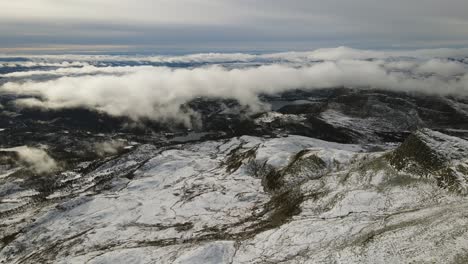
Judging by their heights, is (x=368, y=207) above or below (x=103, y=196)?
above

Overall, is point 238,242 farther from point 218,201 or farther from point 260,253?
point 218,201

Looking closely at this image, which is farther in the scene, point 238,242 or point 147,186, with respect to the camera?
point 147,186

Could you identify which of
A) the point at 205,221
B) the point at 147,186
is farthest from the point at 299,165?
the point at 147,186

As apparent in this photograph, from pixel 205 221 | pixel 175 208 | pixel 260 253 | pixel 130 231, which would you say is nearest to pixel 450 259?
pixel 260 253

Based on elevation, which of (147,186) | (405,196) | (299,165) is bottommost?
(147,186)

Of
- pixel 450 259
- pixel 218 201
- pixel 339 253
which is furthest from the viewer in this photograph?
pixel 218 201

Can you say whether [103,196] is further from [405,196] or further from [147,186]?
[405,196]

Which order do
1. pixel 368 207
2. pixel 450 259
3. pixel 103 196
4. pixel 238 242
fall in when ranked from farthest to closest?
1. pixel 103 196
2. pixel 368 207
3. pixel 238 242
4. pixel 450 259
